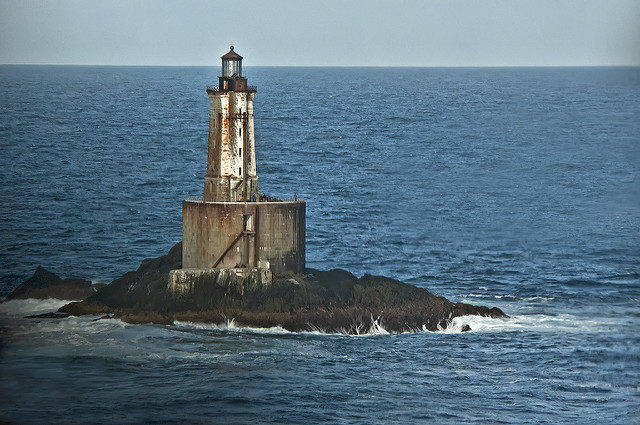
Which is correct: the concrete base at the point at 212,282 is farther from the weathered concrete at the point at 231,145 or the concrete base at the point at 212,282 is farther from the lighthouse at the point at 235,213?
the weathered concrete at the point at 231,145

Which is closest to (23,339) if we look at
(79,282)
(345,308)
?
(79,282)

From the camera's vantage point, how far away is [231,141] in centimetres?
8025

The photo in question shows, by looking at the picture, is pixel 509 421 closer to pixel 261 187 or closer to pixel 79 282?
pixel 79 282

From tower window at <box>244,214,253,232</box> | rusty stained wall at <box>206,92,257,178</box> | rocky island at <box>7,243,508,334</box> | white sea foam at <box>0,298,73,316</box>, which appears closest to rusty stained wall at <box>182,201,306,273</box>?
tower window at <box>244,214,253,232</box>

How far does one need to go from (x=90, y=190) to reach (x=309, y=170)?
69.7ft

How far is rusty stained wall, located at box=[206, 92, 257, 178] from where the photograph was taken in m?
80.2

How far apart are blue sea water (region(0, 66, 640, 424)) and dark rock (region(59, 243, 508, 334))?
112 centimetres

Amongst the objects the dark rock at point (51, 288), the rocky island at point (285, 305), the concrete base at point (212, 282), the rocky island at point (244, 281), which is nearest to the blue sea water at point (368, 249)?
the rocky island at point (285, 305)

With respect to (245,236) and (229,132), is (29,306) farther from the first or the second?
(229,132)

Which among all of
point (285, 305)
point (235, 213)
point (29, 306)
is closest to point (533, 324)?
point (285, 305)

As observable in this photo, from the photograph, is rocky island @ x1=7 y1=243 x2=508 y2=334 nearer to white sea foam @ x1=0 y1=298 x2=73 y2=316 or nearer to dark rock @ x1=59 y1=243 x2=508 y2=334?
dark rock @ x1=59 y1=243 x2=508 y2=334

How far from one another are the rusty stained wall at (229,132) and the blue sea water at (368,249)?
10199 mm

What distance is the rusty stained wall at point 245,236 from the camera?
259ft

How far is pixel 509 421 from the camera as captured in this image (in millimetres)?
59844
